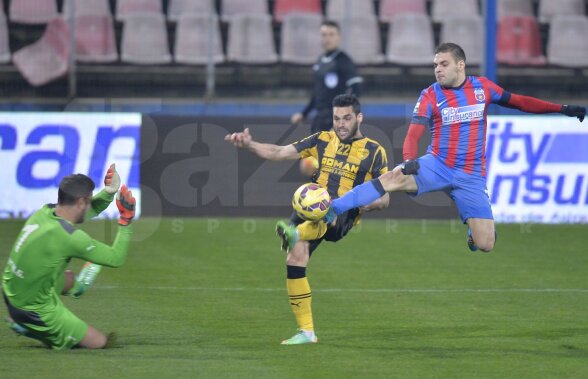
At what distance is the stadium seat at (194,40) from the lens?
734 inches

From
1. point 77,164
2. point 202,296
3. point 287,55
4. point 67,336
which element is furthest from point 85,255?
point 287,55

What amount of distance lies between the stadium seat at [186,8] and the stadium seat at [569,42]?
6.09 metres

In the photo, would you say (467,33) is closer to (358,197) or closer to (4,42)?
(4,42)

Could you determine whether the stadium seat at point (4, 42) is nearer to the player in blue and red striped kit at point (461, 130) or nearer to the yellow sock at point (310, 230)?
the player in blue and red striped kit at point (461, 130)

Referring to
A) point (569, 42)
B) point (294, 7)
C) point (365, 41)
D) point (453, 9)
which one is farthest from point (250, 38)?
point (569, 42)

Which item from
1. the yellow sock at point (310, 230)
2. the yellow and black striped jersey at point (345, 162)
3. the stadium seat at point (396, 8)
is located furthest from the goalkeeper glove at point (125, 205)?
the stadium seat at point (396, 8)

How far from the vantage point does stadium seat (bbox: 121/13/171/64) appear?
18.5 meters

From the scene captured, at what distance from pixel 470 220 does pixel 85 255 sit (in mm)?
3300

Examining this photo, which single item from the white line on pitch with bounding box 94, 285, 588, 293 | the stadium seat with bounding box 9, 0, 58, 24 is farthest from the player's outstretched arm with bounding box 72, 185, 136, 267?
the stadium seat with bounding box 9, 0, 58, 24

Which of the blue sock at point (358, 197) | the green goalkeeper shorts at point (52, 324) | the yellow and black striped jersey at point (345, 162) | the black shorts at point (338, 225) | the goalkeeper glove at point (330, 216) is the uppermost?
the yellow and black striped jersey at point (345, 162)

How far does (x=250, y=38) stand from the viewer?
61.9 feet

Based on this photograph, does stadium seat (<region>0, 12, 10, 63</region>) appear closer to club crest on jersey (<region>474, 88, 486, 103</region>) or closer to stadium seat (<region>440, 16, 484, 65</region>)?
stadium seat (<region>440, 16, 484, 65</region>)

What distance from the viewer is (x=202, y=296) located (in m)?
10.1

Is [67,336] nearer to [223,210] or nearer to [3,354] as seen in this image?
[3,354]
